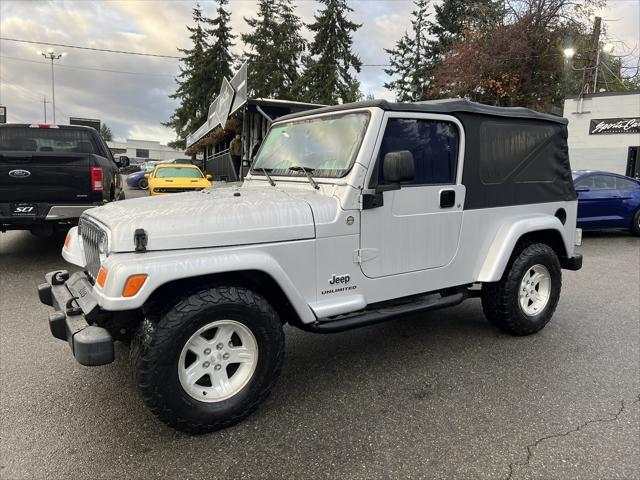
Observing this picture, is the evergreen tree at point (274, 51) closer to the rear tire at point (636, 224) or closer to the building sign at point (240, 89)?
the building sign at point (240, 89)

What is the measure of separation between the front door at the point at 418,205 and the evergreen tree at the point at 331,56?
29.7 meters

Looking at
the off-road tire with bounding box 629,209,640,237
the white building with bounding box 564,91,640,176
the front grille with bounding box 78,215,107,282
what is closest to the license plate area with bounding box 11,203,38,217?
the front grille with bounding box 78,215,107,282

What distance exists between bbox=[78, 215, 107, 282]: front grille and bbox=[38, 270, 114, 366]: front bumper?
0.11m

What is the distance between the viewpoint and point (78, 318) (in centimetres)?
271

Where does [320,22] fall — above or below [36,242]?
above

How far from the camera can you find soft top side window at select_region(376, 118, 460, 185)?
11.0 feet

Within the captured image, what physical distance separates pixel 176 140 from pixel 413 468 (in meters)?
46.6

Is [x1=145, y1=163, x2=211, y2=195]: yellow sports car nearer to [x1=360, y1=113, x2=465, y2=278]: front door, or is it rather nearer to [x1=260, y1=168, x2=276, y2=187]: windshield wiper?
[x1=260, y1=168, x2=276, y2=187]: windshield wiper

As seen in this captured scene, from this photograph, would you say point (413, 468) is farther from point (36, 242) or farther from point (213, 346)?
point (36, 242)

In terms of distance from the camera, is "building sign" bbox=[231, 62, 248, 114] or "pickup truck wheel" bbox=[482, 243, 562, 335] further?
"building sign" bbox=[231, 62, 248, 114]

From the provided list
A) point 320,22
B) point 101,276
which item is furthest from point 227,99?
point 320,22

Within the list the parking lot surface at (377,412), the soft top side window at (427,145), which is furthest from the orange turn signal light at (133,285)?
the soft top side window at (427,145)

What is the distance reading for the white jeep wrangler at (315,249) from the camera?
8.28ft

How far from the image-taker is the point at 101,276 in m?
2.46
